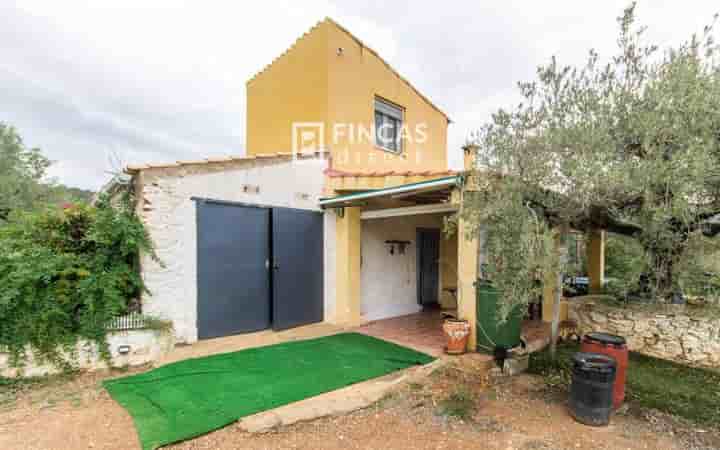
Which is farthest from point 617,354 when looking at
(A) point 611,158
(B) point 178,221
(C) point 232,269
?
(B) point 178,221

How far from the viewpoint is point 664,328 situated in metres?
5.68

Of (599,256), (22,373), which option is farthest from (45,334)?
(599,256)

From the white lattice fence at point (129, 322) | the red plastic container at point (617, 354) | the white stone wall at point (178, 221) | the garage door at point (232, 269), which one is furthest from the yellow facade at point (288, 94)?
the red plastic container at point (617, 354)

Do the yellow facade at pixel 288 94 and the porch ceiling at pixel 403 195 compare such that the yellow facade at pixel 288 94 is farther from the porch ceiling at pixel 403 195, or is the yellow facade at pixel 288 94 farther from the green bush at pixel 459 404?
the green bush at pixel 459 404

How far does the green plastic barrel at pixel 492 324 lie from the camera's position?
4777mm

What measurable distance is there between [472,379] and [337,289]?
11.6 feet

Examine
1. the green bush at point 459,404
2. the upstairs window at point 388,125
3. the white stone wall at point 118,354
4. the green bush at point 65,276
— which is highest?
the upstairs window at point 388,125

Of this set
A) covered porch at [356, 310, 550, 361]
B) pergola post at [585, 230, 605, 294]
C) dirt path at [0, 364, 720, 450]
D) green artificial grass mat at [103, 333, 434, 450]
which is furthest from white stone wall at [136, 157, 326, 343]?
pergola post at [585, 230, 605, 294]

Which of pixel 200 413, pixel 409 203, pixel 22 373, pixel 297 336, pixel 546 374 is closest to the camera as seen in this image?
pixel 200 413

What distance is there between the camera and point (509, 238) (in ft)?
11.6

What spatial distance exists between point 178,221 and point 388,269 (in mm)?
5008

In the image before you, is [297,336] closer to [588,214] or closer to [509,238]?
[509,238]

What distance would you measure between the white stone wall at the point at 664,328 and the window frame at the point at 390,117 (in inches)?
235

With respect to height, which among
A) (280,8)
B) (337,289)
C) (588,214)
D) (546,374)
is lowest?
(546,374)
